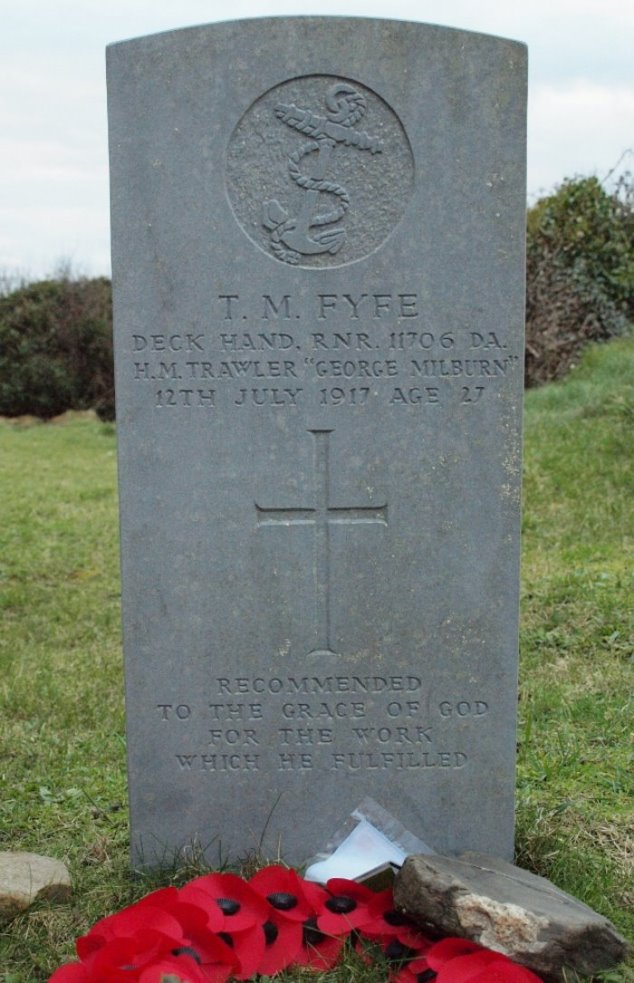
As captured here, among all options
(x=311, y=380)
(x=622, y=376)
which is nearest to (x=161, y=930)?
(x=311, y=380)

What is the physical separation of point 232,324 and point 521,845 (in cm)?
184

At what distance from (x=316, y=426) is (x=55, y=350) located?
15.9m

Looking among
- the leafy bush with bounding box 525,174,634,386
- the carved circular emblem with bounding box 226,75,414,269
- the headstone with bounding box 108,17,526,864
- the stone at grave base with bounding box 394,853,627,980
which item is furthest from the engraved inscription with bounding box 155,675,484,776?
the leafy bush with bounding box 525,174,634,386

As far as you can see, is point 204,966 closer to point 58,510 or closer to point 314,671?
point 314,671

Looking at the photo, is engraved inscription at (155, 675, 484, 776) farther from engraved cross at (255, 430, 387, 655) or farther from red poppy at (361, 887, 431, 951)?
red poppy at (361, 887, 431, 951)

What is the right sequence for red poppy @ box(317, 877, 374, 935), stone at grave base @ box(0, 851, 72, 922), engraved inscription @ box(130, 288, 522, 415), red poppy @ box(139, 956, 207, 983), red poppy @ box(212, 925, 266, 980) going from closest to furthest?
red poppy @ box(139, 956, 207, 983)
red poppy @ box(212, 925, 266, 980)
red poppy @ box(317, 877, 374, 935)
stone at grave base @ box(0, 851, 72, 922)
engraved inscription @ box(130, 288, 522, 415)

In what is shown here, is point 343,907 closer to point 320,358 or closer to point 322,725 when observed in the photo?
point 322,725

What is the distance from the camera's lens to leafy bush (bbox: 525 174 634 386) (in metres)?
14.6

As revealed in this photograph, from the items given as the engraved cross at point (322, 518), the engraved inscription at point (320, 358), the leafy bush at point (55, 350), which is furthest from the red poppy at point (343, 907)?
the leafy bush at point (55, 350)

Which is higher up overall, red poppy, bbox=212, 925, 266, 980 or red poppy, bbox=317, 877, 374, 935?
red poppy, bbox=317, 877, 374, 935

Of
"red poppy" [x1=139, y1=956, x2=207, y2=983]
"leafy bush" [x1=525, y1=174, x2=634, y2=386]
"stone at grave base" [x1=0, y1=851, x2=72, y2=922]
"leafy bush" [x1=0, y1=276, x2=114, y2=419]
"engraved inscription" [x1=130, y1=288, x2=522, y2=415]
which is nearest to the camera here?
"red poppy" [x1=139, y1=956, x2=207, y2=983]

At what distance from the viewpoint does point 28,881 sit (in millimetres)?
3133

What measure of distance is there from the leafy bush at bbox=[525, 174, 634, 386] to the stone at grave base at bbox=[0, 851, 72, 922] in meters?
12.1

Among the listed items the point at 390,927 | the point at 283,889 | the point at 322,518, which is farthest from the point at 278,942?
the point at 322,518
